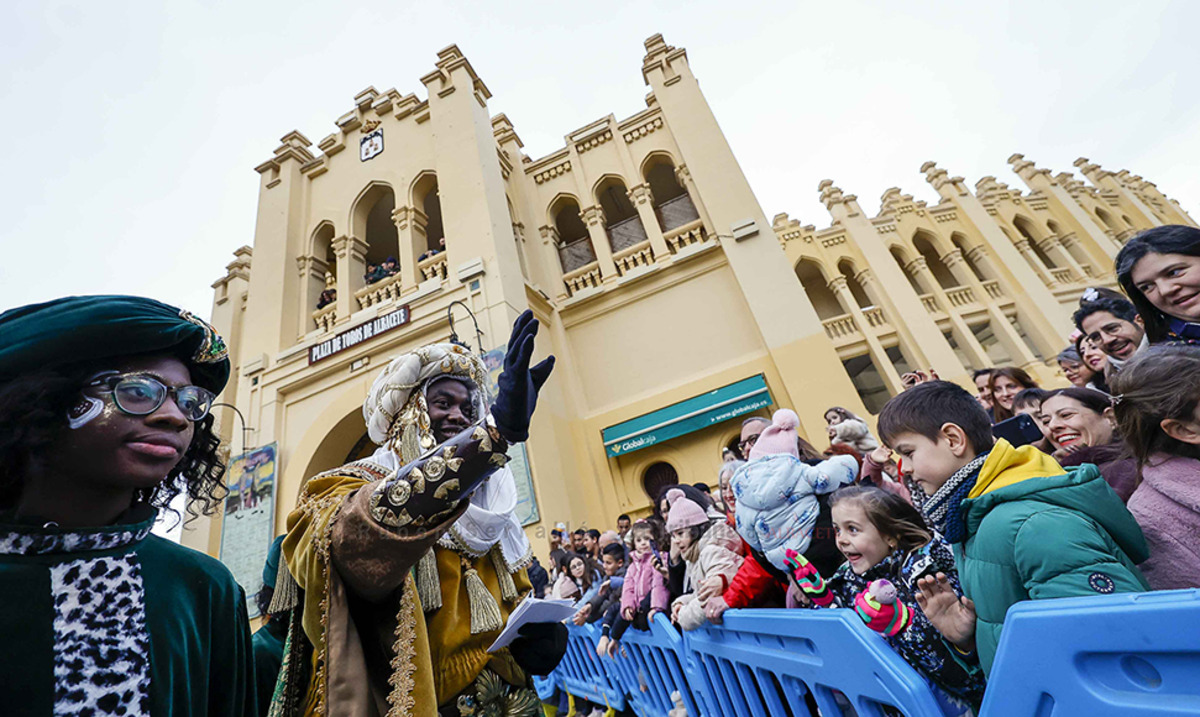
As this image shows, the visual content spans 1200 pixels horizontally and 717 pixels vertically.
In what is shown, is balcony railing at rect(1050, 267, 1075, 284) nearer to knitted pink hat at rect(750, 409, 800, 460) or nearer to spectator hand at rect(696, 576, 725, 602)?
knitted pink hat at rect(750, 409, 800, 460)

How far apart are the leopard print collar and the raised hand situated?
191 centimetres

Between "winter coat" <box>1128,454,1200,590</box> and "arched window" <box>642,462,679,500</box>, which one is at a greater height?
"arched window" <box>642,462,679,500</box>

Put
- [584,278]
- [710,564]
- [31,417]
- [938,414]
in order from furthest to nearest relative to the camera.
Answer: [584,278]
[710,564]
[938,414]
[31,417]

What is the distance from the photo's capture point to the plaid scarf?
140 centimetres

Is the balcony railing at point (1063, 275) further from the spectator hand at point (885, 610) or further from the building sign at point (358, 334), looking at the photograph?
the spectator hand at point (885, 610)

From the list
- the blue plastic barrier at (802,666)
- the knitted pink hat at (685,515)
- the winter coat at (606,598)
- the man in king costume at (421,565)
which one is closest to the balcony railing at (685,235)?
the winter coat at (606,598)

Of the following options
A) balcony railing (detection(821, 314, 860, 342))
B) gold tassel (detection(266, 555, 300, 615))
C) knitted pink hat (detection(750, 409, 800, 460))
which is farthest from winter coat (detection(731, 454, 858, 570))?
balcony railing (detection(821, 314, 860, 342))

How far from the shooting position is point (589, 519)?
27.4 feet

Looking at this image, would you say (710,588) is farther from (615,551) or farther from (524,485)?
(524,485)

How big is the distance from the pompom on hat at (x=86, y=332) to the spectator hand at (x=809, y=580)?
87.7 inches

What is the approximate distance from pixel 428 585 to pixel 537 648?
460 millimetres

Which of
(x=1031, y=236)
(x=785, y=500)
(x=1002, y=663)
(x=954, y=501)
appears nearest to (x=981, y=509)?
(x=954, y=501)

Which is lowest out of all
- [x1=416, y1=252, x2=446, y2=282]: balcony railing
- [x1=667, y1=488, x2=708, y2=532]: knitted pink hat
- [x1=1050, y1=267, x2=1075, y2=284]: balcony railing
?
[x1=667, y1=488, x2=708, y2=532]: knitted pink hat

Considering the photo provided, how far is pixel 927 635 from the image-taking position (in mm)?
1360
